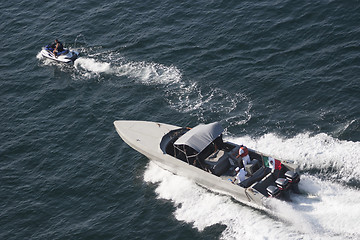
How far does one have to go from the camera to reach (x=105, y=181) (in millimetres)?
35156

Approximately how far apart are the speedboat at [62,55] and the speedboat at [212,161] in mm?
14247

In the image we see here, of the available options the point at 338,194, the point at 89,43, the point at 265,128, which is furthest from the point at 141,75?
the point at 338,194

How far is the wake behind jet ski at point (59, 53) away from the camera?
1886 inches

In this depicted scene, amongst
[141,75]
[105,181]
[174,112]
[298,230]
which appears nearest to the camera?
[298,230]

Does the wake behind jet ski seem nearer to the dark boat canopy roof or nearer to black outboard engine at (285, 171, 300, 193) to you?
the dark boat canopy roof

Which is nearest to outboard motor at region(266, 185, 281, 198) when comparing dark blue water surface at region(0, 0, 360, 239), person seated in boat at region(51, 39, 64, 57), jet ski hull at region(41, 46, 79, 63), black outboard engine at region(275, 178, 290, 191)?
black outboard engine at region(275, 178, 290, 191)

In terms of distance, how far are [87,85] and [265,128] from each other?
16987 millimetres

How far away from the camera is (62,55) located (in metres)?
48.2

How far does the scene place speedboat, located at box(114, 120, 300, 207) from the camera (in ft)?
96.6

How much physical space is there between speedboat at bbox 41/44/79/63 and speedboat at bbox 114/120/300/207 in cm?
1425

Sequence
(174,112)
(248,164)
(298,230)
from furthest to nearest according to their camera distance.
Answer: (174,112) → (248,164) → (298,230)

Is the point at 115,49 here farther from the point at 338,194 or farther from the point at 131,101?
the point at 338,194

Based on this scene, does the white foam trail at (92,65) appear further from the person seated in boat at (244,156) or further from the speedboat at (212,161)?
the person seated in boat at (244,156)

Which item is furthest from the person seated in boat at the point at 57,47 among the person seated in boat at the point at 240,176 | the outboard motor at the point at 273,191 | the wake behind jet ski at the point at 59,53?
the outboard motor at the point at 273,191
